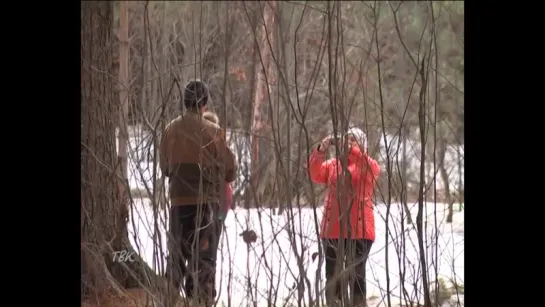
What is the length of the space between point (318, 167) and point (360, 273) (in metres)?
0.32

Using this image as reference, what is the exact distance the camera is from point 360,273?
1942 millimetres

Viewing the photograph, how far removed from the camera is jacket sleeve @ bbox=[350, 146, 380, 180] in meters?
1.85

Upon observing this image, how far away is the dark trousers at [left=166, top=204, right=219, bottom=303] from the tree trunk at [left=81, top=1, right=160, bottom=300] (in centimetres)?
12

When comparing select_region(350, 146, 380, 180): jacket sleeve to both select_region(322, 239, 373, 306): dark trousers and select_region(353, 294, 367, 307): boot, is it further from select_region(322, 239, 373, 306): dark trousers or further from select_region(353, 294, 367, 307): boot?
select_region(353, 294, 367, 307): boot

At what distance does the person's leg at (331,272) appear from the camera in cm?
176

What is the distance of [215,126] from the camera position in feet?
6.18

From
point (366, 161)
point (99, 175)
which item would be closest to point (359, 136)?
point (366, 161)

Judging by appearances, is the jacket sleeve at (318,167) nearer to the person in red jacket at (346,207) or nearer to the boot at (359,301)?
the person in red jacket at (346,207)

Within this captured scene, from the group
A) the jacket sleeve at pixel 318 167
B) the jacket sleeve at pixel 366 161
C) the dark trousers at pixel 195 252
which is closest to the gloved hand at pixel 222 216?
the dark trousers at pixel 195 252

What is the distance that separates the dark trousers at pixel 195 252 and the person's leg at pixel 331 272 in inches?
12.0

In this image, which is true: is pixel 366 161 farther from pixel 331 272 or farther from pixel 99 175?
pixel 99 175
